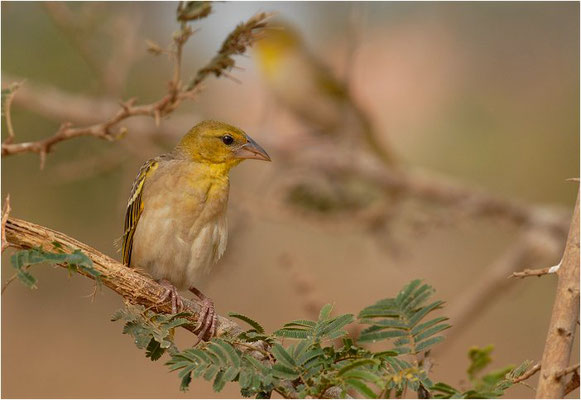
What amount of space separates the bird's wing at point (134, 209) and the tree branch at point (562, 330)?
1868 mm

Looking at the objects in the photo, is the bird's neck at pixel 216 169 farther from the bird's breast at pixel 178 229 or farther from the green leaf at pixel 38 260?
the green leaf at pixel 38 260

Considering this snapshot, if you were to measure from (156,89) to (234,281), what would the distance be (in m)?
2.87

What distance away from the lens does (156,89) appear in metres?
8.05

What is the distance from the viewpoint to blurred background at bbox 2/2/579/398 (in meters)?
6.14

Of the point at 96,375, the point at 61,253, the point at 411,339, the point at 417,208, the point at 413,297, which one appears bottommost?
the point at 61,253

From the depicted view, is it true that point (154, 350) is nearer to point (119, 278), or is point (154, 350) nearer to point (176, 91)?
point (119, 278)

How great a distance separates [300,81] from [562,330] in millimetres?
7217

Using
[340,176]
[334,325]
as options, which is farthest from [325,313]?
[340,176]

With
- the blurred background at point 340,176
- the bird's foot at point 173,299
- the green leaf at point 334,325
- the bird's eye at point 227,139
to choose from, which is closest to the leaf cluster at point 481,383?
the green leaf at point 334,325

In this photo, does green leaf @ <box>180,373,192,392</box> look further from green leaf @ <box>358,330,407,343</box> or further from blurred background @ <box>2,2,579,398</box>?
blurred background @ <box>2,2,579,398</box>

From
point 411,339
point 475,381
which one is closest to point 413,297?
point 411,339

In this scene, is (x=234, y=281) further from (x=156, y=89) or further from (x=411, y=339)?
(x=411, y=339)

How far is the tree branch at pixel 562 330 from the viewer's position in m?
1.54

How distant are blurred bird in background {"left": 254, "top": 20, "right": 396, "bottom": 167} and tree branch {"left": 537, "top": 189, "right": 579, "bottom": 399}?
21.3 ft
